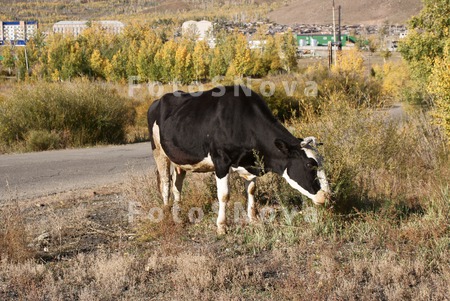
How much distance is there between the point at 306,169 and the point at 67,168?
953cm

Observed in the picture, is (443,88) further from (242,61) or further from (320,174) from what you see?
(242,61)

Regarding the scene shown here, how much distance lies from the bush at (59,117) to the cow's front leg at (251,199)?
12.7 m

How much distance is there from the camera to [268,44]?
2908 inches

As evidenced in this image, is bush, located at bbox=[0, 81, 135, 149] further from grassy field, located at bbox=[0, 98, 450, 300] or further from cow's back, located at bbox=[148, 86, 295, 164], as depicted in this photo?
cow's back, located at bbox=[148, 86, 295, 164]

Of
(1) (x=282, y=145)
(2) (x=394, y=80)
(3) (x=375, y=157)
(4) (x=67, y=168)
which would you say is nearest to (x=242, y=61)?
(2) (x=394, y=80)

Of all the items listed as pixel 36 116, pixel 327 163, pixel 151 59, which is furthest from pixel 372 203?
pixel 151 59

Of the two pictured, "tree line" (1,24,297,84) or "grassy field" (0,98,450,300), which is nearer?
"grassy field" (0,98,450,300)

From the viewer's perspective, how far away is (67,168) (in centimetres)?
1543

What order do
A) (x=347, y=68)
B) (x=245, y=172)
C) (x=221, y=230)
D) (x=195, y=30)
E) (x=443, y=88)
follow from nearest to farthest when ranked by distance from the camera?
(x=245, y=172) → (x=221, y=230) → (x=443, y=88) → (x=347, y=68) → (x=195, y=30)

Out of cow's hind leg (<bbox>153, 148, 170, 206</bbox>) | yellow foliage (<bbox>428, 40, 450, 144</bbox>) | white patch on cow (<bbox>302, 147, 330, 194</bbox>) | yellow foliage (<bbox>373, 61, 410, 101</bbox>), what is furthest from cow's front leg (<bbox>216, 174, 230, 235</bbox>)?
yellow foliage (<bbox>373, 61, 410, 101</bbox>)

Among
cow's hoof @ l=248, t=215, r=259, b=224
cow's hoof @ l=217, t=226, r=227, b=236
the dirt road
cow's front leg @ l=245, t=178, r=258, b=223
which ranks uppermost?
cow's front leg @ l=245, t=178, r=258, b=223

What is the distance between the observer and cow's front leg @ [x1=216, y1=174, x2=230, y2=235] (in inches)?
307

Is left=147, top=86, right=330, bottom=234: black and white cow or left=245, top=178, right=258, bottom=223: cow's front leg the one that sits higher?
left=147, top=86, right=330, bottom=234: black and white cow

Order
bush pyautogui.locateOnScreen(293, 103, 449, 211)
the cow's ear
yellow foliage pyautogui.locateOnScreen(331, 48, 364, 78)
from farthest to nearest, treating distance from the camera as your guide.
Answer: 1. yellow foliage pyautogui.locateOnScreen(331, 48, 364, 78)
2. bush pyautogui.locateOnScreen(293, 103, 449, 211)
3. the cow's ear
